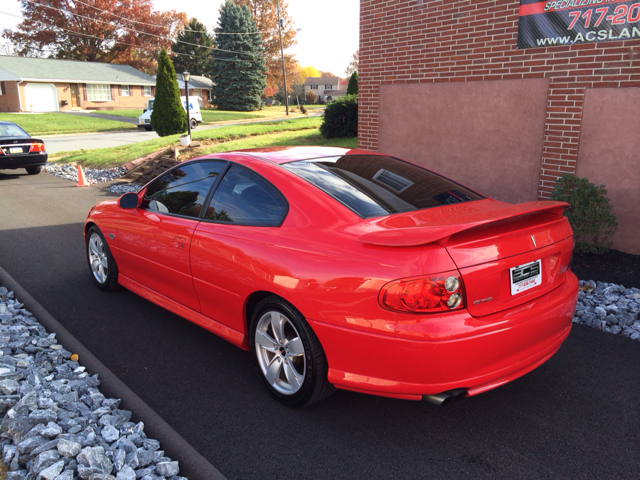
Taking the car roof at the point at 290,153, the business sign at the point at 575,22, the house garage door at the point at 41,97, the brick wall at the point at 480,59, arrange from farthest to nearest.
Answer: the house garage door at the point at 41,97 < the brick wall at the point at 480,59 < the business sign at the point at 575,22 < the car roof at the point at 290,153

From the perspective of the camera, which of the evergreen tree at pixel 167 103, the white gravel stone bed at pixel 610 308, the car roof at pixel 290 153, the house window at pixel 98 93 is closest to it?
the car roof at pixel 290 153

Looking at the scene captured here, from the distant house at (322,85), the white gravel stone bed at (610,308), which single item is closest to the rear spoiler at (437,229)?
the white gravel stone bed at (610,308)

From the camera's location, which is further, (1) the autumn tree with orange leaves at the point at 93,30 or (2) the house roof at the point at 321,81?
(2) the house roof at the point at 321,81

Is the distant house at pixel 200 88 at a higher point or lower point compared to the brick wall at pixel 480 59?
higher

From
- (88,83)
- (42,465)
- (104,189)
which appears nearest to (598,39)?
(42,465)

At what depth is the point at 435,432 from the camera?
3.03m

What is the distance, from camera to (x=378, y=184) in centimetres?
350

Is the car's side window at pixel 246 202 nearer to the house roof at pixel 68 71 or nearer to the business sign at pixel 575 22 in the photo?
the business sign at pixel 575 22

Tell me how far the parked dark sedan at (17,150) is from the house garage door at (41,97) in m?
38.6

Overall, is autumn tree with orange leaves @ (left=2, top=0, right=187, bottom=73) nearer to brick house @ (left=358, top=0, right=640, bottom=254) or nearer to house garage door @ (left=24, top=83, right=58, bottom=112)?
house garage door @ (left=24, top=83, right=58, bottom=112)

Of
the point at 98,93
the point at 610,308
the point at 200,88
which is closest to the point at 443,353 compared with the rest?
the point at 610,308

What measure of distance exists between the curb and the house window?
5493 cm

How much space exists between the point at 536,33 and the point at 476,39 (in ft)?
3.02

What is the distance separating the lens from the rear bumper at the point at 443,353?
255 cm
